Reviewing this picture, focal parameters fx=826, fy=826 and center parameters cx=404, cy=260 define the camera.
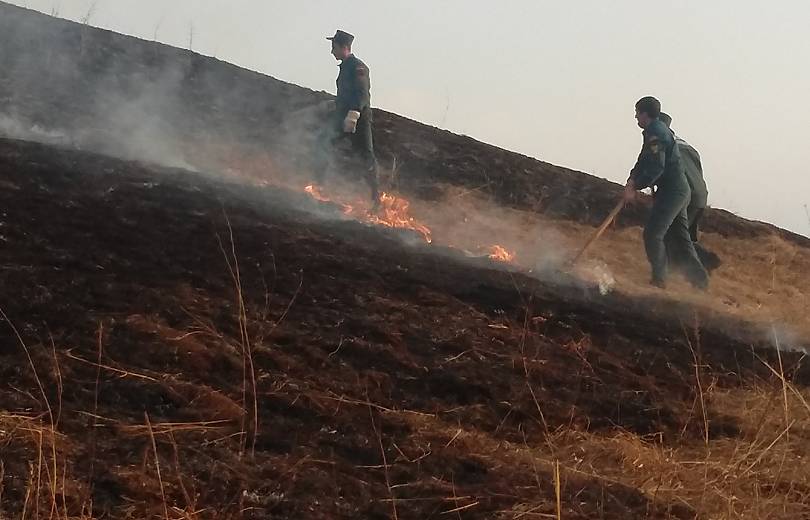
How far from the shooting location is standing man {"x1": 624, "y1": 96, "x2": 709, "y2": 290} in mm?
7480

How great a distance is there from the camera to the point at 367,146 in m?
8.77

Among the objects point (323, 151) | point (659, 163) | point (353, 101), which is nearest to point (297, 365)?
point (659, 163)

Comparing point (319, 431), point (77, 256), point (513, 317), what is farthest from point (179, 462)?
point (513, 317)

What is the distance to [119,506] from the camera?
241 centimetres

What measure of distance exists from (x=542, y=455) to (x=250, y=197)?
4.95 meters

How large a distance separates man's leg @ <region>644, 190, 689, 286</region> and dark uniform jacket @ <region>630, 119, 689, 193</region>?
9cm

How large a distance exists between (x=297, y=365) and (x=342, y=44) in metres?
5.63

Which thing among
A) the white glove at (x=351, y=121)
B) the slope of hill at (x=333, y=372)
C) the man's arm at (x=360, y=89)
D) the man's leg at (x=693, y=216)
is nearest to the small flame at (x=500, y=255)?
the slope of hill at (x=333, y=372)

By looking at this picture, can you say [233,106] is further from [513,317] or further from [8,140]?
[513,317]

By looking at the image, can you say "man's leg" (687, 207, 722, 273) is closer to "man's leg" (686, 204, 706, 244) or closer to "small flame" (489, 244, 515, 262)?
"man's leg" (686, 204, 706, 244)

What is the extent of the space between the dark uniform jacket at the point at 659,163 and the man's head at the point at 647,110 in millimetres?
46

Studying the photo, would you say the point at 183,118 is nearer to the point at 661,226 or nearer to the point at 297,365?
the point at 661,226

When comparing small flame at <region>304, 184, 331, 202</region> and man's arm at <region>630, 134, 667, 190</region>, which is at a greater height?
man's arm at <region>630, 134, 667, 190</region>

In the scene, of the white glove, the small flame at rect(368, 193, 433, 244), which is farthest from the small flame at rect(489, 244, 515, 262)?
the white glove
